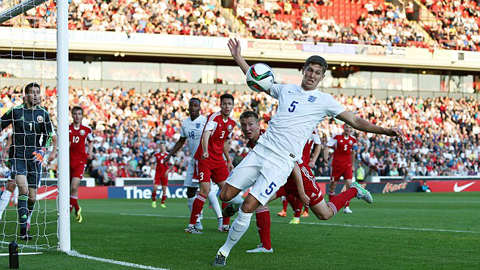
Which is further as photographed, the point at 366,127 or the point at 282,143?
the point at 282,143

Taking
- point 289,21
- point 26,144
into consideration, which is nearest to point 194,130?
point 26,144

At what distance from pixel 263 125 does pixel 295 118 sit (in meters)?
29.5

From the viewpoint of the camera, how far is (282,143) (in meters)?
7.73

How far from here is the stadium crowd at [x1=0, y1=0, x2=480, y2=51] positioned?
38438 mm

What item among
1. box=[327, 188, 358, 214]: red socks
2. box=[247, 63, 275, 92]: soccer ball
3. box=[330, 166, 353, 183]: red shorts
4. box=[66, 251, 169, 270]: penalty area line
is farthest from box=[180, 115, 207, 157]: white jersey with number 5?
box=[330, 166, 353, 183]: red shorts

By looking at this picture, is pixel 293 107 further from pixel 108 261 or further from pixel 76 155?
pixel 76 155

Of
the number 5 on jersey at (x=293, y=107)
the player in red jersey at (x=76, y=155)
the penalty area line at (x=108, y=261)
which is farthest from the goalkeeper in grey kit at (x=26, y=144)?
the number 5 on jersey at (x=293, y=107)

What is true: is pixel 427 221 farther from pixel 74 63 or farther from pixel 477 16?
pixel 477 16

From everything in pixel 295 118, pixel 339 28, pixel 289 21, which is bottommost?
pixel 295 118

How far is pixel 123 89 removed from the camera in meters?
38.5

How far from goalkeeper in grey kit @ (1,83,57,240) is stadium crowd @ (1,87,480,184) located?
15.4m

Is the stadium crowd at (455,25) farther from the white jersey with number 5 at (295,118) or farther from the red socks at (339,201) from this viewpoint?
the white jersey with number 5 at (295,118)

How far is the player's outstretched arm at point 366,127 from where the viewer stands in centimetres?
742

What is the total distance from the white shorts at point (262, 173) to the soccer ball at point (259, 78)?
64cm
